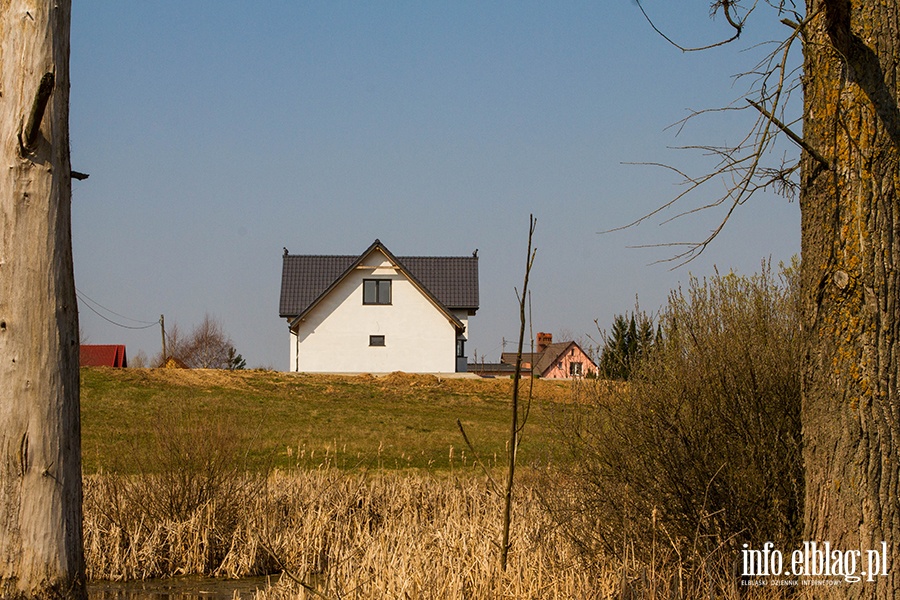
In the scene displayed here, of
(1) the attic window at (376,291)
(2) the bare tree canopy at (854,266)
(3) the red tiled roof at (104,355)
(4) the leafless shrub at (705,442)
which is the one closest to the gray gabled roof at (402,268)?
(1) the attic window at (376,291)

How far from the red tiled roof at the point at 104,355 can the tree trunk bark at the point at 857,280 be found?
5866cm

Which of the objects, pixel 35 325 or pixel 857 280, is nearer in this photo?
pixel 35 325

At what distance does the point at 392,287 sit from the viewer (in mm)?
45219

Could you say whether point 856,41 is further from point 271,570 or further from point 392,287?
point 392,287

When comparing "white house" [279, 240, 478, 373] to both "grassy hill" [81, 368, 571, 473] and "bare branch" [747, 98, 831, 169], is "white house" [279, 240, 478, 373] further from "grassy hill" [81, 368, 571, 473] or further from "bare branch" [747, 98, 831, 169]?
"bare branch" [747, 98, 831, 169]

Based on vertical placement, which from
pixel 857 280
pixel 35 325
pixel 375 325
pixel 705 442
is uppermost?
pixel 375 325

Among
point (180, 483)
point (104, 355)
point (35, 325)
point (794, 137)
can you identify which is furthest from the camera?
point (104, 355)

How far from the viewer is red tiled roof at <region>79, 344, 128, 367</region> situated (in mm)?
60081

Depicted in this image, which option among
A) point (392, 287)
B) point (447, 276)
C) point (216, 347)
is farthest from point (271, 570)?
point (216, 347)

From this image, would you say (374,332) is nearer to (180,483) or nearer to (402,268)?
(402,268)

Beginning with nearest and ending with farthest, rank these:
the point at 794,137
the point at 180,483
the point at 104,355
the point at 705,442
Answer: the point at 794,137 < the point at 705,442 < the point at 180,483 < the point at 104,355

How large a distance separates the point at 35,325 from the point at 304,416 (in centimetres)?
2177

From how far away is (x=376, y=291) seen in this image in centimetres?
4519

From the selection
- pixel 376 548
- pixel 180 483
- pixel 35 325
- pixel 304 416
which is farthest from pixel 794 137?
pixel 304 416
